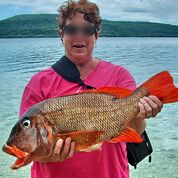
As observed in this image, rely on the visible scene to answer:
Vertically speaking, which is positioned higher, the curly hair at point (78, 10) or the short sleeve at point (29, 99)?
the curly hair at point (78, 10)

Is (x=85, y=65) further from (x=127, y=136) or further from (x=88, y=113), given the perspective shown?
(x=127, y=136)

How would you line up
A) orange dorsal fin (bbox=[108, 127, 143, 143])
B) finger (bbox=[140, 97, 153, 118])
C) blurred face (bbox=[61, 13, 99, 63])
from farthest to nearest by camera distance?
1. blurred face (bbox=[61, 13, 99, 63])
2. finger (bbox=[140, 97, 153, 118])
3. orange dorsal fin (bbox=[108, 127, 143, 143])

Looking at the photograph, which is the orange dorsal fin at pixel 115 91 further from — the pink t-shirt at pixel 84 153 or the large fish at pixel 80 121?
the pink t-shirt at pixel 84 153

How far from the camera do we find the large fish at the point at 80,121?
10.6 ft

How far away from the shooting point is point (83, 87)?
3859 mm

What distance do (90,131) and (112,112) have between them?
0.30 metres

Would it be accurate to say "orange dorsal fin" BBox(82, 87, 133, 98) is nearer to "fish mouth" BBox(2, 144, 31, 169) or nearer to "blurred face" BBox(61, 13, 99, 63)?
"blurred face" BBox(61, 13, 99, 63)

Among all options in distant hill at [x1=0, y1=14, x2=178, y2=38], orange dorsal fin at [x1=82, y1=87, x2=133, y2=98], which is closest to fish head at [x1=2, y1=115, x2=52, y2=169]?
orange dorsal fin at [x1=82, y1=87, x2=133, y2=98]

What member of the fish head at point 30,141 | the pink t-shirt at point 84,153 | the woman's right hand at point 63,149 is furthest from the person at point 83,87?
the fish head at point 30,141

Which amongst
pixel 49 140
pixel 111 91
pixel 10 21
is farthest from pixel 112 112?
pixel 10 21

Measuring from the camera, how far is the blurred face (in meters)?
3.97

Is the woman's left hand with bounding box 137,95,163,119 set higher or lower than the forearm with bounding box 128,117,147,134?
higher

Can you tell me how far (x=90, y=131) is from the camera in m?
3.29

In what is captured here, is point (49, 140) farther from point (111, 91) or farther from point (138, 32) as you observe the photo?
point (138, 32)
